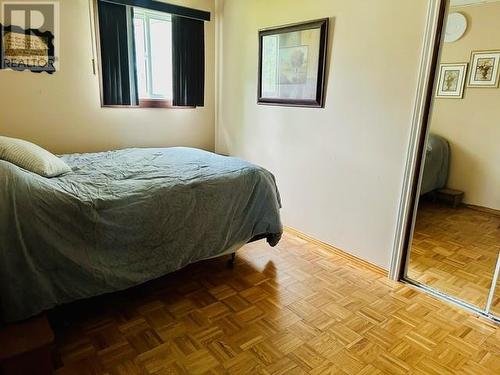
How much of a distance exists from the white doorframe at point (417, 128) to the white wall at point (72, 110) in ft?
7.96

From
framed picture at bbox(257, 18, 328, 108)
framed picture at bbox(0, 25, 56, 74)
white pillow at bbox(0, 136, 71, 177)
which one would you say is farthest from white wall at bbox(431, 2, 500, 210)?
framed picture at bbox(0, 25, 56, 74)

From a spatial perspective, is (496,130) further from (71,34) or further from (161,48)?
(71,34)

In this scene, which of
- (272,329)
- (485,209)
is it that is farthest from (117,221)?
(485,209)

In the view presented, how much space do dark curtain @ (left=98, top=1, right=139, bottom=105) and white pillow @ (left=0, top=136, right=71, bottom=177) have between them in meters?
1.26

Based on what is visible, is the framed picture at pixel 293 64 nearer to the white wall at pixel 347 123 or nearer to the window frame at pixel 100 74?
the white wall at pixel 347 123

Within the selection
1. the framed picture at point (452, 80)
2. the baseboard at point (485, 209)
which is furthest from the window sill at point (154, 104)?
the baseboard at point (485, 209)

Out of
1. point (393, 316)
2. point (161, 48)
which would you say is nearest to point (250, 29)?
point (161, 48)

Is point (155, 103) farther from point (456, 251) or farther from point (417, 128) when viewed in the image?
point (456, 251)

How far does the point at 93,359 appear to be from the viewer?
5.38 ft

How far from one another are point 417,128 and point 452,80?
33.1 inches

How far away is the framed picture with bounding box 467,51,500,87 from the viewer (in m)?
2.44

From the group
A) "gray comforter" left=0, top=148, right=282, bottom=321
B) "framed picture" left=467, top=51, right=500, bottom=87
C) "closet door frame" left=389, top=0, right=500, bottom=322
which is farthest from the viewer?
"framed picture" left=467, top=51, right=500, bottom=87

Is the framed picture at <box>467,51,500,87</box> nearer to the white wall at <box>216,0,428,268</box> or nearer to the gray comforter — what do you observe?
the white wall at <box>216,0,428,268</box>

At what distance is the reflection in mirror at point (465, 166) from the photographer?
8.07ft
